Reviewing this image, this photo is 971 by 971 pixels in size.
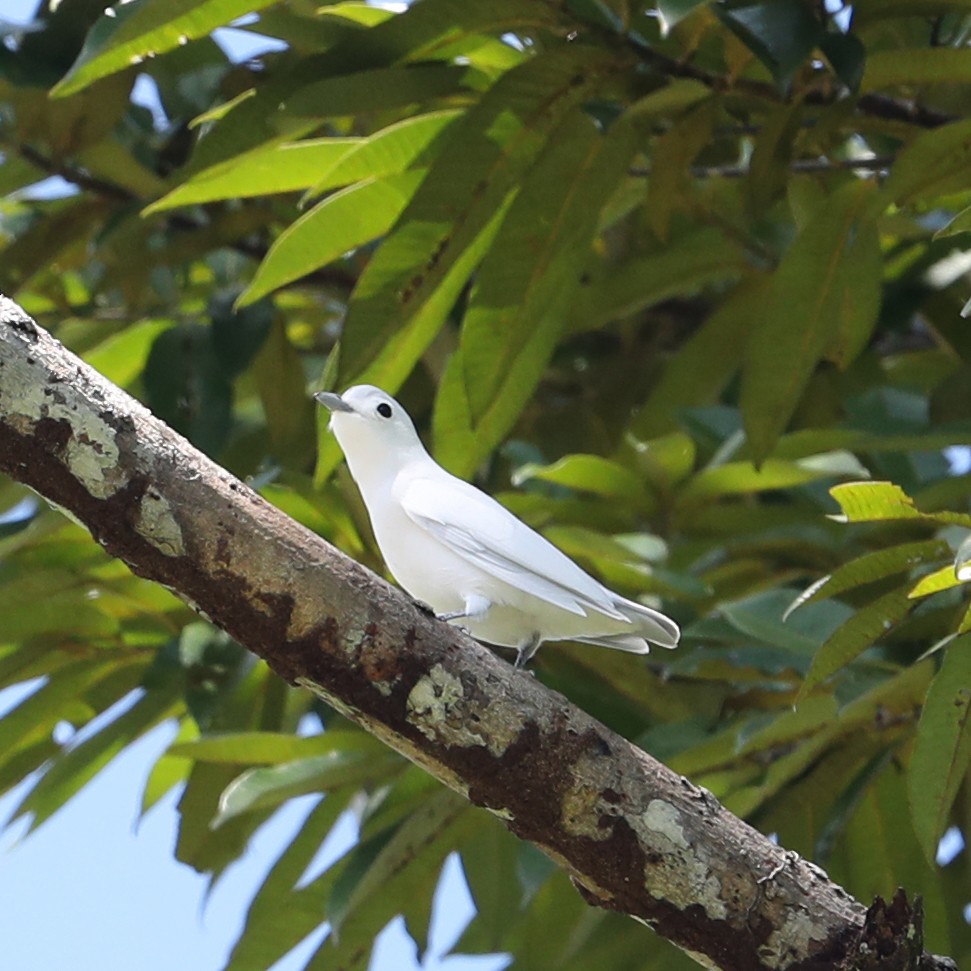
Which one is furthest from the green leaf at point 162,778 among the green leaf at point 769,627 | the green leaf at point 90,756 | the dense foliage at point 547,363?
the green leaf at point 769,627

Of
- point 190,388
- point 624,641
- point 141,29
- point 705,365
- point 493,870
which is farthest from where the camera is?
point 705,365

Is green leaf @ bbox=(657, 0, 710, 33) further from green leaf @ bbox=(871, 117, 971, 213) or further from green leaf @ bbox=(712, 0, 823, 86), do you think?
green leaf @ bbox=(871, 117, 971, 213)

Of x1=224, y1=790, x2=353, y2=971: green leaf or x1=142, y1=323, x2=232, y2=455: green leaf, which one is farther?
x1=142, y1=323, x2=232, y2=455: green leaf

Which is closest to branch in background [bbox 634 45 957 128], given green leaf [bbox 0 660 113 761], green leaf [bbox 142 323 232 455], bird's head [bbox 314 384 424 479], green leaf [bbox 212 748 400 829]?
bird's head [bbox 314 384 424 479]

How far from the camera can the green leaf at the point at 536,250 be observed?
10.6ft

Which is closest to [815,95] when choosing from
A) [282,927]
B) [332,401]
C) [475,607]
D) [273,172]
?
[273,172]

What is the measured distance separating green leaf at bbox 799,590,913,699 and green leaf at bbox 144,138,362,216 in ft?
5.02

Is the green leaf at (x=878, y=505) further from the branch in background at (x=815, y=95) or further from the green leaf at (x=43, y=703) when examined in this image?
the green leaf at (x=43, y=703)

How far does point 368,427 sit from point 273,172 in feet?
3.00

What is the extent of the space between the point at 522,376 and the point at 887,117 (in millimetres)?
937

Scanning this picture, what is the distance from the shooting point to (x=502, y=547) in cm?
270

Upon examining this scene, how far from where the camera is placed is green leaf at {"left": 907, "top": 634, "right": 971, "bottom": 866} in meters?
2.58

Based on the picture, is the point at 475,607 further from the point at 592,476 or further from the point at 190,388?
the point at 190,388

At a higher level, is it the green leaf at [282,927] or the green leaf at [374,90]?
the green leaf at [374,90]
